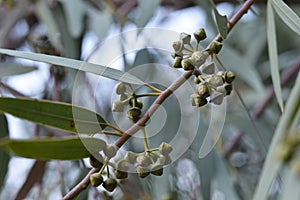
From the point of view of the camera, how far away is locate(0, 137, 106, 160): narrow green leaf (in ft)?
1.86

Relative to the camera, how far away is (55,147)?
65 centimetres

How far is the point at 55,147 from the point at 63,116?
81mm

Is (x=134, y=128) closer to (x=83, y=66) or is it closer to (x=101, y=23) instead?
(x=83, y=66)

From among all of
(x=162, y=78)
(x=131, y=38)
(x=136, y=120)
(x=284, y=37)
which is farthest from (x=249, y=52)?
(x=136, y=120)

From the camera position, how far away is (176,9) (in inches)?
83.0

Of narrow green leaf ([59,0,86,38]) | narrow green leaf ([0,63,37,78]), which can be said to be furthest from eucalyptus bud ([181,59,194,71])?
narrow green leaf ([59,0,86,38])

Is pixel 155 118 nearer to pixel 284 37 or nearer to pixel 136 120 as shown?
pixel 136 120

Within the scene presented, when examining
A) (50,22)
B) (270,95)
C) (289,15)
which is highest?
(289,15)

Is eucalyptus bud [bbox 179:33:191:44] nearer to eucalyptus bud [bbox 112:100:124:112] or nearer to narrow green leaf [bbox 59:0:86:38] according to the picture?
eucalyptus bud [bbox 112:100:124:112]

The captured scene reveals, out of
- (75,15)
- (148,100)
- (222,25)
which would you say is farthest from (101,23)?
(222,25)

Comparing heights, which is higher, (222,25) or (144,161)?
(222,25)

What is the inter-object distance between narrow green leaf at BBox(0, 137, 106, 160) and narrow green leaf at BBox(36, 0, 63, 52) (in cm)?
87

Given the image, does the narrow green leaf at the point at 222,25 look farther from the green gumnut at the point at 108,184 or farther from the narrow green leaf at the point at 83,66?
the green gumnut at the point at 108,184

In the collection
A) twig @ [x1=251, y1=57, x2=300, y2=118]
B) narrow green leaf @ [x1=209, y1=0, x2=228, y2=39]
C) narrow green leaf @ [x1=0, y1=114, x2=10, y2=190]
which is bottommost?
twig @ [x1=251, y1=57, x2=300, y2=118]
